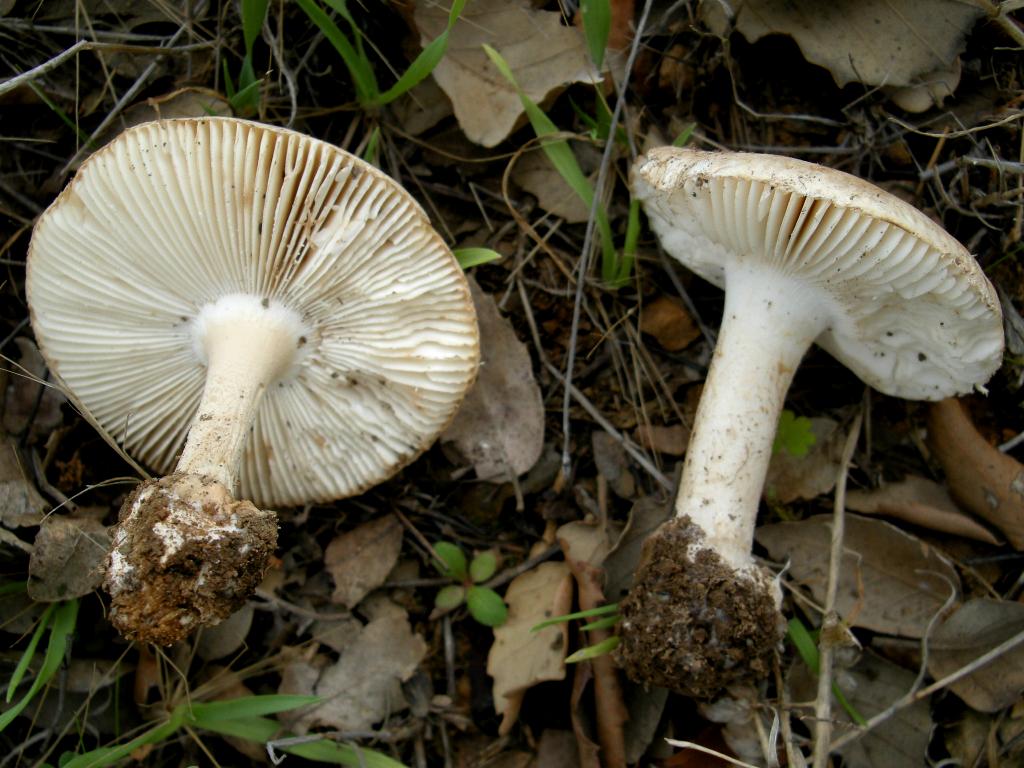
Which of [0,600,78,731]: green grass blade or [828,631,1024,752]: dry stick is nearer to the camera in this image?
[0,600,78,731]: green grass blade

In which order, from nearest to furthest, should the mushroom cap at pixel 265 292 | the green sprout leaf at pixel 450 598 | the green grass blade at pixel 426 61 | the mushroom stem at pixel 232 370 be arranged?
the mushroom cap at pixel 265 292 < the mushroom stem at pixel 232 370 < the green grass blade at pixel 426 61 < the green sprout leaf at pixel 450 598

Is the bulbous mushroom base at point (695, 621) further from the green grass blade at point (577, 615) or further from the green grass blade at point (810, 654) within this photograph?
the green grass blade at point (810, 654)

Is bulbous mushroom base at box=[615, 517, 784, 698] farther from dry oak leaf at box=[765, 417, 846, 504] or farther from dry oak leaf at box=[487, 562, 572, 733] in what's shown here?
dry oak leaf at box=[765, 417, 846, 504]

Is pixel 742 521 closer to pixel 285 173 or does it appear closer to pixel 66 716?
pixel 285 173

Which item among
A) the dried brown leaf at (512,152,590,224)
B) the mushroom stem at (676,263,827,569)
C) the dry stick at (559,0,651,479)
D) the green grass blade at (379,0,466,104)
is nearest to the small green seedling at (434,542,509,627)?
the dry stick at (559,0,651,479)

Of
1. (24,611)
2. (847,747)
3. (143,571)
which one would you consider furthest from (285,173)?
(847,747)

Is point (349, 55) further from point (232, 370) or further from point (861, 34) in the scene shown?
point (861, 34)

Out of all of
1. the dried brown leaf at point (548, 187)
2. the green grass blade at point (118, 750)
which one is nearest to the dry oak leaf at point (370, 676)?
the green grass blade at point (118, 750)
